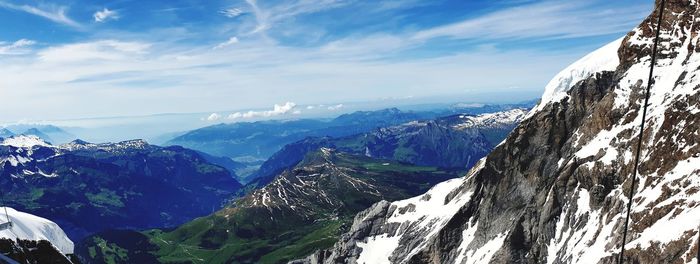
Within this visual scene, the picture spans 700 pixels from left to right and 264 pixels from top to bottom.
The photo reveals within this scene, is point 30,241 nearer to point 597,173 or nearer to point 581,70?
point 597,173

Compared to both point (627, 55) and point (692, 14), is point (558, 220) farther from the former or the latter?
point (692, 14)

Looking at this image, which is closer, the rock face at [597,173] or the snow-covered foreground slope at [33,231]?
the snow-covered foreground slope at [33,231]

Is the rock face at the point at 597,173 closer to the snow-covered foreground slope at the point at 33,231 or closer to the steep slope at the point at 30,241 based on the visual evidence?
the steep slope at the point at 30,241

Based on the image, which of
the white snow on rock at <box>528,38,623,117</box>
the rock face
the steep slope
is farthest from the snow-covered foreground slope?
the white snow on rock at <box>528,38,623,117</box>

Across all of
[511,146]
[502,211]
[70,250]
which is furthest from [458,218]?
[70,250]

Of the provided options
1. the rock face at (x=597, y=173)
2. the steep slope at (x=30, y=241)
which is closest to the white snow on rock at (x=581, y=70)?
the rock face at (x=597, y=173)

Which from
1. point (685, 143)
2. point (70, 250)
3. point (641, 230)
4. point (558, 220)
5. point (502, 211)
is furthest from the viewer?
point (502, 211)

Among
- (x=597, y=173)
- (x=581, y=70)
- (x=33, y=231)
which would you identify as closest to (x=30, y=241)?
(x=33, y=231)
